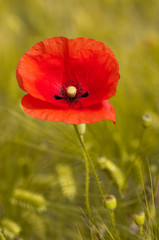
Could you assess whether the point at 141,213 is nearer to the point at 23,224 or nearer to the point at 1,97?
the point at 23,224

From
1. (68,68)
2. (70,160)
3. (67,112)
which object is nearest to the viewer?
(67,112)

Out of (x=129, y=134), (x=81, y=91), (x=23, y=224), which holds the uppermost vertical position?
(x=81, y=91)

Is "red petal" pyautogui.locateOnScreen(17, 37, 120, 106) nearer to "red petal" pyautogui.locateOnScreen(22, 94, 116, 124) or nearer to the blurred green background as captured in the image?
"red petal" pyautogui.locateOnScreen(22, 94, 116, 124)

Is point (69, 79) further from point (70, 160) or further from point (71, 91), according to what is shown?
point (70, 160)

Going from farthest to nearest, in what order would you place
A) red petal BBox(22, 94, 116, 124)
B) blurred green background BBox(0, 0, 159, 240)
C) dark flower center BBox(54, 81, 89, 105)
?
blurred green background BBox(0, 0, 159, 240), dark flower center BBox(54, 81, 89, 105), red petal BBox(22, 94, 116, 124)

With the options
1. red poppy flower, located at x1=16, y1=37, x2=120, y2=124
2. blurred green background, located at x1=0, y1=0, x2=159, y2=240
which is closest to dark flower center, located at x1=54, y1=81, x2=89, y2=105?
red poppy flower, located at x1=16, y1=37, x2=120, y2=124

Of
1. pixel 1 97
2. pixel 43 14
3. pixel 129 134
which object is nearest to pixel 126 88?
pixel 129 134

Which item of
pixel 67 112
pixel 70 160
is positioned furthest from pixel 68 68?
pixel 70 160
